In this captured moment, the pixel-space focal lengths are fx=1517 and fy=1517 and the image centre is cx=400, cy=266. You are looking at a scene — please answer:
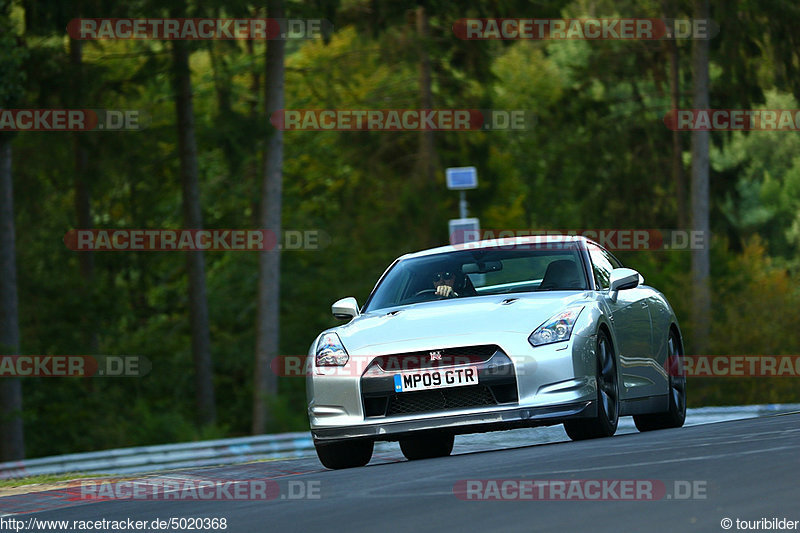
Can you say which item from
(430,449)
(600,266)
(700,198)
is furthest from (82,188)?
(600,266)

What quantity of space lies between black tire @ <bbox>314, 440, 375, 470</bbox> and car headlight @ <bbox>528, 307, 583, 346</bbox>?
1497 millimetres

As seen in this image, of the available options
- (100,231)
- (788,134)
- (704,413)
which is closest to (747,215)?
(788,134)

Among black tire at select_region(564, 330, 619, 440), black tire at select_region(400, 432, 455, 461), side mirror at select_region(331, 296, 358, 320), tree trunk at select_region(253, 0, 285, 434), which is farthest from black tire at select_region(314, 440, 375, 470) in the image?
tree trunk at select_region(253, 0, 285, 434)

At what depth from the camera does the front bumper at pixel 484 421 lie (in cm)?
995

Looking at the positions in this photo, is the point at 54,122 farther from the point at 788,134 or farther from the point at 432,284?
the point at 788,134

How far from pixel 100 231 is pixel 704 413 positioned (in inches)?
1006

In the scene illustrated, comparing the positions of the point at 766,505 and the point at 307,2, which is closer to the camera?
the point at 766,505

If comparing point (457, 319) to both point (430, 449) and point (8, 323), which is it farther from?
point (8, 323)

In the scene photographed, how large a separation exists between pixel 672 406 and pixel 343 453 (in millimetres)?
3229

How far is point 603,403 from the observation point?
10492 millimetres

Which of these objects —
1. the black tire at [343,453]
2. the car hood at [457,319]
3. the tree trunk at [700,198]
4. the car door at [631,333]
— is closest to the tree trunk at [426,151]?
the tree trunk at [700,198]

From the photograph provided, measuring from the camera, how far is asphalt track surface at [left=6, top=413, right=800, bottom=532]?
6379mm

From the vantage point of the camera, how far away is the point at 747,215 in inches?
2830

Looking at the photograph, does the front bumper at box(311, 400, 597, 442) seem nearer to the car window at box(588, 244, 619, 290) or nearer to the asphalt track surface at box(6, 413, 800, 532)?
the asphalt track surface at box(6, 413, 800, 532)
